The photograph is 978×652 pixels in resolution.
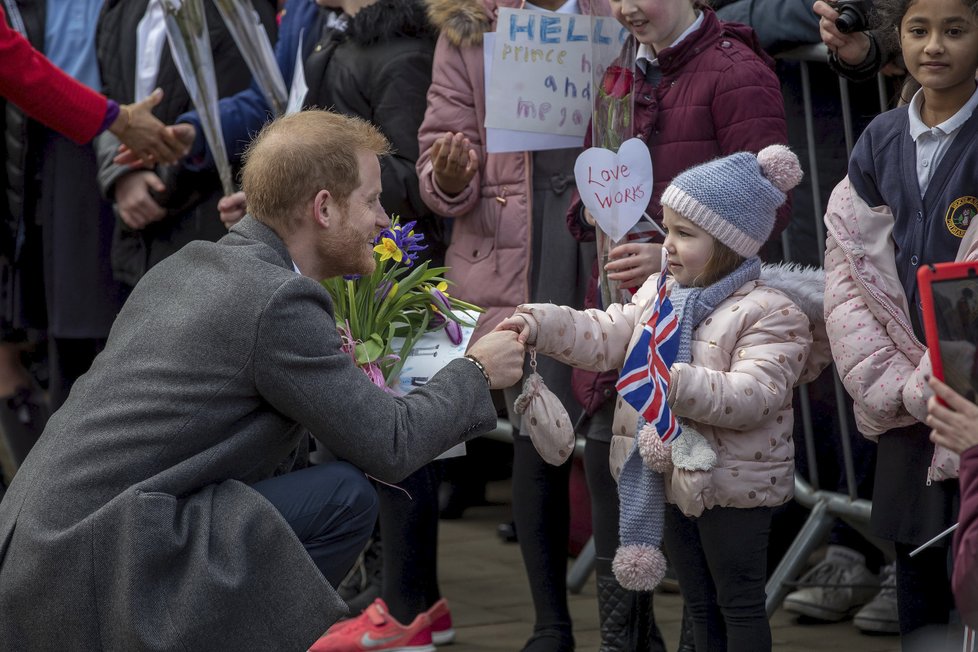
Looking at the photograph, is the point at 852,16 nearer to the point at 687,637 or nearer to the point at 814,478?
the point at 814,478

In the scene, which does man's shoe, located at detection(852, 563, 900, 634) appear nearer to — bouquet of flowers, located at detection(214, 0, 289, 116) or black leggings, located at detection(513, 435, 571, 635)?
black leggings, located at detection(513, 435, 571, 635)

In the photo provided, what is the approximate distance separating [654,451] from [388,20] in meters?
1.84

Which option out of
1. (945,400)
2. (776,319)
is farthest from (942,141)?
(945,400)

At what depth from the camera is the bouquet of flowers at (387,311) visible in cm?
381

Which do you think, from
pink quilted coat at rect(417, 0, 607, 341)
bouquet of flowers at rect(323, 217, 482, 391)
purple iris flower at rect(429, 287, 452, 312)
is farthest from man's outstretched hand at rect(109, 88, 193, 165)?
purple iris flower at rect(429, 287, 452, 312)

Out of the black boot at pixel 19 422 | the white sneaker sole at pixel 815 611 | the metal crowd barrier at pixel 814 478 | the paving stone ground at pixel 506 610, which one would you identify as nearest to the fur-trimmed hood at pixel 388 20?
the metal crowd barrier at pixel 814 478

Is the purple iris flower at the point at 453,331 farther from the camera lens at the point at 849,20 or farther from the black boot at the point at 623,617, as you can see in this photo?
the camera lens at the point at 849,20

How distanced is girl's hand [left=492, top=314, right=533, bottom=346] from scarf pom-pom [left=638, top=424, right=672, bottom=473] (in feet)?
1.15

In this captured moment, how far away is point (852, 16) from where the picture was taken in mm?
3932

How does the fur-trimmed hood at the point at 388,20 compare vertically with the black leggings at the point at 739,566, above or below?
above

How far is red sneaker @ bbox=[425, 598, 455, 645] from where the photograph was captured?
15.1ft

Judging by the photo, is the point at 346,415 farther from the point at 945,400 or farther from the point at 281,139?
the point at 945,400

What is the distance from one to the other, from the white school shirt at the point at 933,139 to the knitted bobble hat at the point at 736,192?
28cm

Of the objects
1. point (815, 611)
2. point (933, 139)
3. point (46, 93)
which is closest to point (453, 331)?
point (933, 139)
